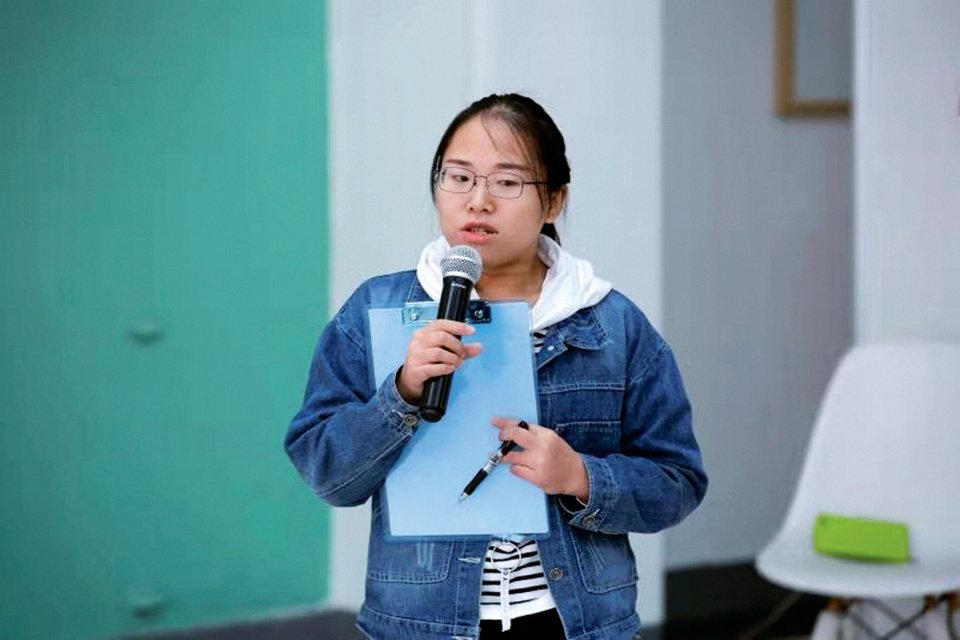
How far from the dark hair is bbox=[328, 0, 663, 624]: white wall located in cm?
174

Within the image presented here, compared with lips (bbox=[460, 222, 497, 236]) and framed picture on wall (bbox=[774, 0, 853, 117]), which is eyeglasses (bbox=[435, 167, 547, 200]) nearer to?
lips (bbox=[460, 222, 497, 236])

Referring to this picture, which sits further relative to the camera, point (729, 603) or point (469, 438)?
point (729, 603)

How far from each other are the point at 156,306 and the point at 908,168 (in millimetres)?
1801

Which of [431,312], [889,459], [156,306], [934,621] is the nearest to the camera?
[431,312]

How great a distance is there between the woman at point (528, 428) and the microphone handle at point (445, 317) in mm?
66

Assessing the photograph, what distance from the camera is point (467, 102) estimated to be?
11.7 ft

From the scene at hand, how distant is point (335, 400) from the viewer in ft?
5.72

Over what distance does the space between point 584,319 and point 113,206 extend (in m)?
1.96

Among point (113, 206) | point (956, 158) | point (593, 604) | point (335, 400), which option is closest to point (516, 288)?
point (335, 400)

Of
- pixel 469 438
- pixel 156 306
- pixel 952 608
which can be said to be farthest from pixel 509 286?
pixel 156 306

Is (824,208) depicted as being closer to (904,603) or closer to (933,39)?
(933,39)

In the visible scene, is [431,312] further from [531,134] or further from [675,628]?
[675,628]

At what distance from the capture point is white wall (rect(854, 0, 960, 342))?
362cm

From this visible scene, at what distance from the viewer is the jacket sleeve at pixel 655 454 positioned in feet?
5.70
